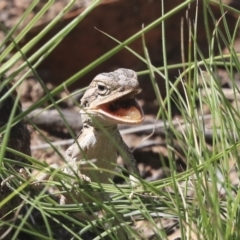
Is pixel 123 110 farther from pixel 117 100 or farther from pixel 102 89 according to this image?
pixel 102 89

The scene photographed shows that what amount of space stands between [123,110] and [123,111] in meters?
0.01

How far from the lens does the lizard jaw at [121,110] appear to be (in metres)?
2.56

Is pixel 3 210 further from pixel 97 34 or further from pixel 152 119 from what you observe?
pixel 97 34

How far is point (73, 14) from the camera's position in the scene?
15.0 ft

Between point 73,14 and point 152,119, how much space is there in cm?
90

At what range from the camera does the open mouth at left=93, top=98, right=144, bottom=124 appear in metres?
2.55

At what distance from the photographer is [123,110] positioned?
2652 mm

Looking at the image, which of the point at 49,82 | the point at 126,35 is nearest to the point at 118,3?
the point at 126,35

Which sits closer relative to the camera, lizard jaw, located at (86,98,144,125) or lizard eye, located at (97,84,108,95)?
lizard jaw, located at (86,98,144,125)

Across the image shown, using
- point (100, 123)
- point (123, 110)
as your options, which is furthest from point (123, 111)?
point (100, 123)

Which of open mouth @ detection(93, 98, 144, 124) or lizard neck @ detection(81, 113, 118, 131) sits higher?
open mouth @ detection(93, 98, 144, 124)

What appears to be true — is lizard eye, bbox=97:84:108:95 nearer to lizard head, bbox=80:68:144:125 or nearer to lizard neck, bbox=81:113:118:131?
lizard head, bbox=80:68:144:125

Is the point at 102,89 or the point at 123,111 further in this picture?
the point at 102,89

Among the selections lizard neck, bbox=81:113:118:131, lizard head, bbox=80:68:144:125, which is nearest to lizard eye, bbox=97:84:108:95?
lizard head, bbox=80:68:144:125
